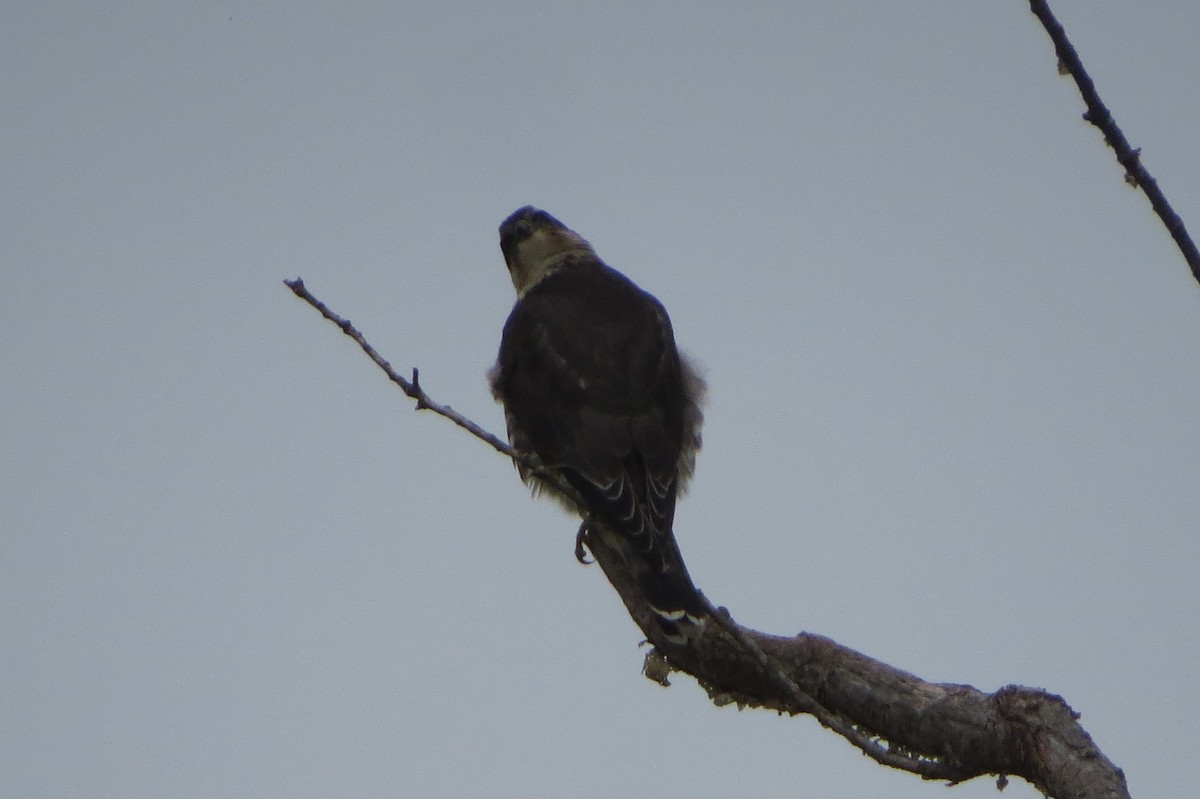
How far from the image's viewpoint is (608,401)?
171 inches

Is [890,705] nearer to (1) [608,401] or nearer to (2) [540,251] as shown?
(1) [608,401]

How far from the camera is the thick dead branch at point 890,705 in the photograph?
226 cm

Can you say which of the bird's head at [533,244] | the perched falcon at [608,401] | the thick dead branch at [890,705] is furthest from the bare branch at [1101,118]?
the bird's head at [533,244]

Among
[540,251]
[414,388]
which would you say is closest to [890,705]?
[414,388]

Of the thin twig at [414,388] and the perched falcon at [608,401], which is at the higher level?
the perched falcon at [608,401]

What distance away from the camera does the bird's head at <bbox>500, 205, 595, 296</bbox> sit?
5.62 metres

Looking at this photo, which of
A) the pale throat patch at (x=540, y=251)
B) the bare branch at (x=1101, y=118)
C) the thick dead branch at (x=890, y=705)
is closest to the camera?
the bare branch at (x=1101, y=118)

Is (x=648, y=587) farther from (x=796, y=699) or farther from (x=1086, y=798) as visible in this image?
(x=1086, y=798)

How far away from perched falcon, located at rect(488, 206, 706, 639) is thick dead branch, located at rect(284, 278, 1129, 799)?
499mm

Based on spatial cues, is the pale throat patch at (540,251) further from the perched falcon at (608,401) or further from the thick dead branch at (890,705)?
the thick dead branch at (890,705)

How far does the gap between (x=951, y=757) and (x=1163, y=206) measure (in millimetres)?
1429

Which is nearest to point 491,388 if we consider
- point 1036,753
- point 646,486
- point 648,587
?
point 646,486

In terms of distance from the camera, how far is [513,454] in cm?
299

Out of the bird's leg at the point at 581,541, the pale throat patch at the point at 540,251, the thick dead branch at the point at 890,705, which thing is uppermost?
the pale throat patch at the point at 540,251
